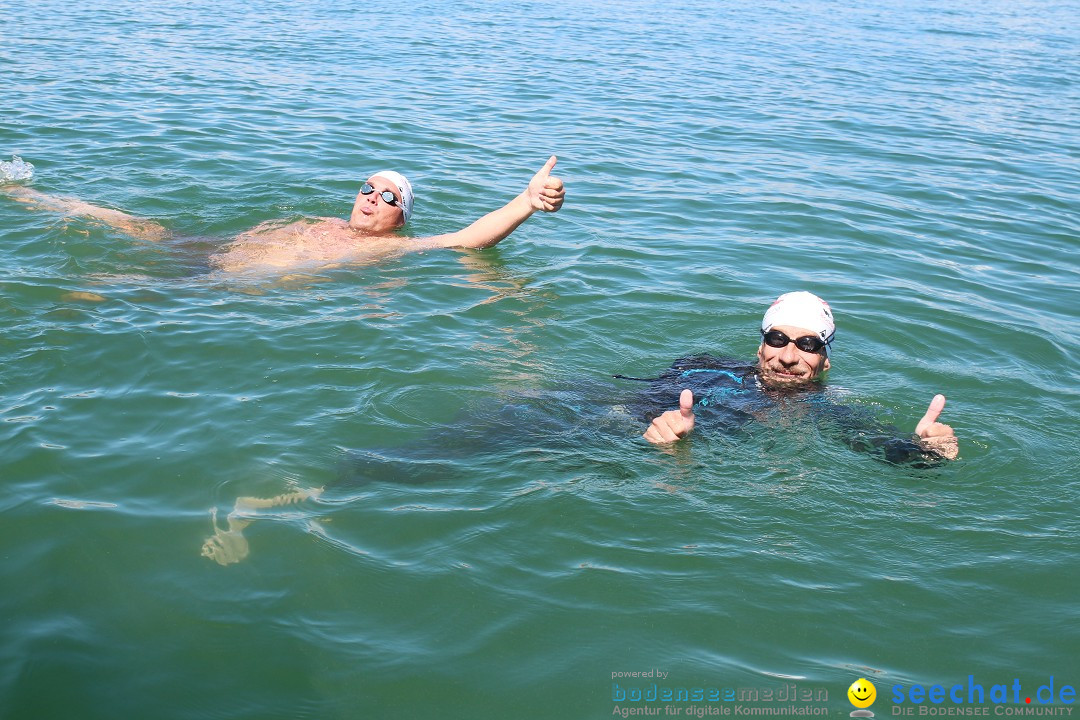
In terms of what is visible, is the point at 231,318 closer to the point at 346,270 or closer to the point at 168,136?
the point at 346,270

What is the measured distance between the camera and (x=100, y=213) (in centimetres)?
1006

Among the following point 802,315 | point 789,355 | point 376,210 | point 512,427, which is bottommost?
point 512,427

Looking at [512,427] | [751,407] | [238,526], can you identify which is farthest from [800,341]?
[238,526]

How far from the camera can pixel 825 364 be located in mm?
7113

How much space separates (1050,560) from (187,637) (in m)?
4.70

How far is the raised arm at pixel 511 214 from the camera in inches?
348

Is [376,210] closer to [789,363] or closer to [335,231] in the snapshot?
[335,231]

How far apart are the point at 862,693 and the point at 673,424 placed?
1893 millimetres

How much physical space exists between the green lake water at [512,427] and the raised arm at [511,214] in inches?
11.0

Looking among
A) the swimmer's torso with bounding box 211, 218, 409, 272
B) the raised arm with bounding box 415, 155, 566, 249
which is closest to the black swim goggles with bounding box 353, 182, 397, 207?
the swimmer's torso with bounding box 211, 218, 409, 272

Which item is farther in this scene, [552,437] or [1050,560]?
[552,437]

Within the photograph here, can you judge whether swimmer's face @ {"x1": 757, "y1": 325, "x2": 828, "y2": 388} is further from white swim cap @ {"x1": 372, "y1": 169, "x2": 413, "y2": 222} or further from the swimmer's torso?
white swim cap @ {"x1": 372, "y1": 169, "x2": 413, "y2": 222}

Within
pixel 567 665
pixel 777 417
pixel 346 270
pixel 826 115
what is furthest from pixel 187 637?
pixel 826 115

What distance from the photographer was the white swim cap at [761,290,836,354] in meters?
6.80
